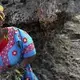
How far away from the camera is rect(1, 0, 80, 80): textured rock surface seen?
3.91 metres

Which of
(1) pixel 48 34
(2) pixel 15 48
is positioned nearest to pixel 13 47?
(2) pixel 15 48

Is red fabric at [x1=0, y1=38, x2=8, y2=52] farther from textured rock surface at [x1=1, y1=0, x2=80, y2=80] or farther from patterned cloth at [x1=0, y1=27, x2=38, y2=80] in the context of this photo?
textured rock surface at [x1=1, y1=0, x2=80, y2=80]

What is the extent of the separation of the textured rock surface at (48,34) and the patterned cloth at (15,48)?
0.98 m

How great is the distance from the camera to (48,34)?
426cm

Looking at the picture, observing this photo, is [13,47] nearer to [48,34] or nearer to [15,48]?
[15,48]

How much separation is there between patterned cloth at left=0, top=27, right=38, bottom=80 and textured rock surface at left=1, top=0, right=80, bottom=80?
38.7 inches

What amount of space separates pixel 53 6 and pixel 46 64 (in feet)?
2.61

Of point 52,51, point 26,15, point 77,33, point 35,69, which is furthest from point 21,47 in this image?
point 77,33

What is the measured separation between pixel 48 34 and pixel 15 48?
1421mm

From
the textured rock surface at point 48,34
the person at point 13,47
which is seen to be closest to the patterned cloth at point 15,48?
the person at point 13,47

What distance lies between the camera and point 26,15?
3.88 meters

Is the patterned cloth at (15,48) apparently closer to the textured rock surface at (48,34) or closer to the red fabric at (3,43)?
the red fabric at (3,43)

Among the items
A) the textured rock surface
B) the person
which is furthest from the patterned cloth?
the textured rock surface

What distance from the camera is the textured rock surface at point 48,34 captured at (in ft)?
12.8
